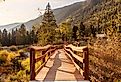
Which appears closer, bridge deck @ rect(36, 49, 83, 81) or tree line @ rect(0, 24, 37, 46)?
bridge deck @ rect(36, 49, 83, 81)

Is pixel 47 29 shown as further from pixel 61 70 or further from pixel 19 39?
Result: pixel 61 70

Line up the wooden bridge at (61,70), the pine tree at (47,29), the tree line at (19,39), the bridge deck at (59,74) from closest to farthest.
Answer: the wooden bridge at (61,70), the bridge deck at (59,74), the pine tree at (47,29), the tree line at (19,39)

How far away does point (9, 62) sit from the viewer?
230 feet

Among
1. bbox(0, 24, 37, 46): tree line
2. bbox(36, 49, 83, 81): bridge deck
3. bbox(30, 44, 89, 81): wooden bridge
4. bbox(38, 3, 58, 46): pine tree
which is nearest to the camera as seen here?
bbox(30, 44, 89, 81): wooden bridge

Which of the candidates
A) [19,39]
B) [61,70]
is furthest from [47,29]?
[61,70]

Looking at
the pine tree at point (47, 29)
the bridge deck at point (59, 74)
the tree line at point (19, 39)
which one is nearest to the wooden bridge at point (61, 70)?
the bridge deck at point (59, 74)

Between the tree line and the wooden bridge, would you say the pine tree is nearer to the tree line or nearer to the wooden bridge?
the tree line

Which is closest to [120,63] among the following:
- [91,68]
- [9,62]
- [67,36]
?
[91,68]

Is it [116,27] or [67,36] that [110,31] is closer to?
[116,27]

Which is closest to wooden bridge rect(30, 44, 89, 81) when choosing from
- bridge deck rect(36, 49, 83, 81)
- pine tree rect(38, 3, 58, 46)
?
bridge deck rect(36, 49, 83, 81)

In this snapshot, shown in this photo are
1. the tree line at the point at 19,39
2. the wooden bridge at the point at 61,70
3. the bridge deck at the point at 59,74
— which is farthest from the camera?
the tree line at the point at 19,39

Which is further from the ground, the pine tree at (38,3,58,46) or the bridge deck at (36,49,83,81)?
the pine tree at (38,3,58,46)

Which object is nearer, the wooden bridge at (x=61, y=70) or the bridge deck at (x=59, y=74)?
the wooden bridge at (x=61, y=70)

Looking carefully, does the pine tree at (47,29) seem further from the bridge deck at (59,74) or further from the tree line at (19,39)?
the bridge deck at (59,74)
